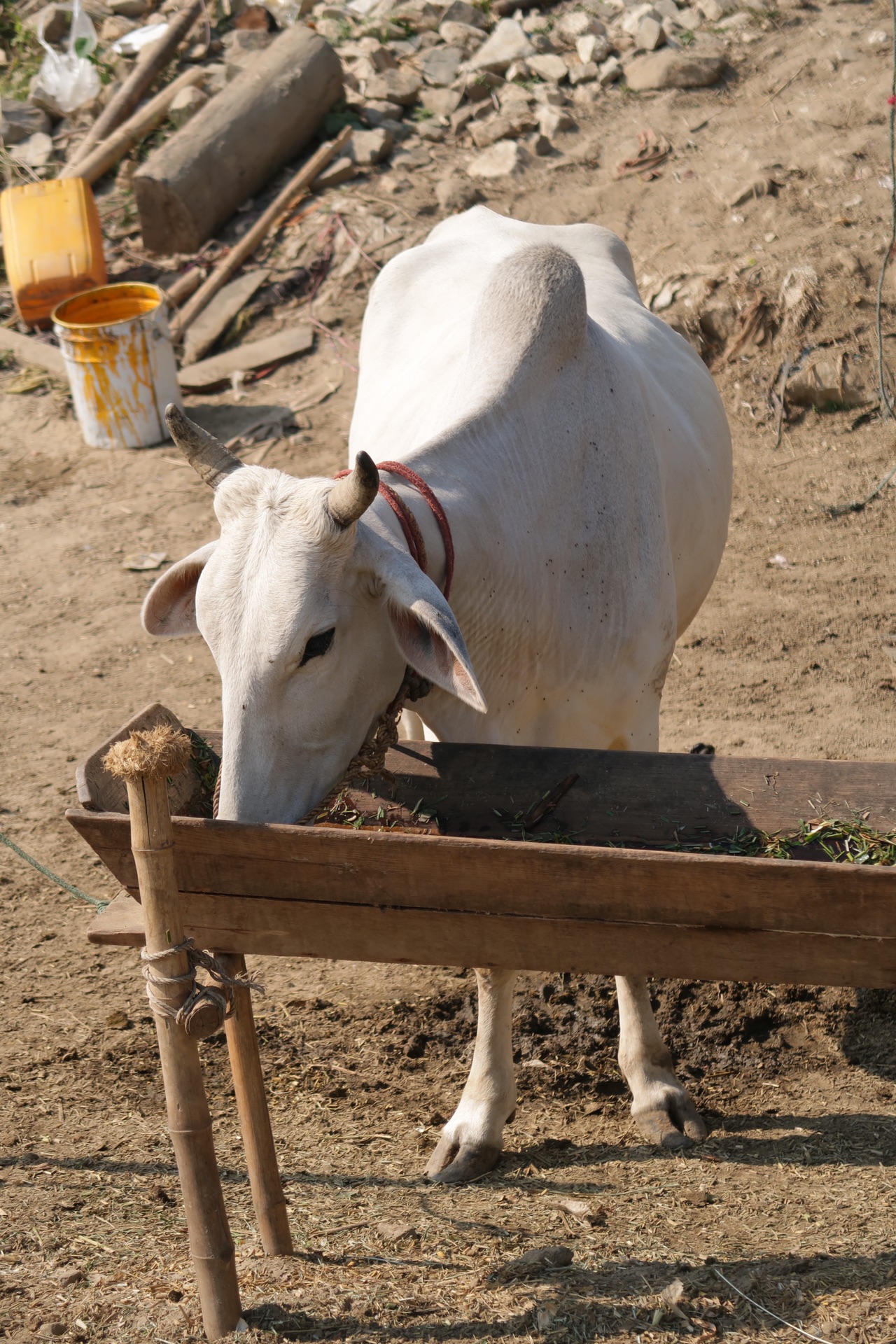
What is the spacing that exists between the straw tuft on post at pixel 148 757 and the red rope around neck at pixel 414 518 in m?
0.68

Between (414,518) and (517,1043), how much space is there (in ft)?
5.42

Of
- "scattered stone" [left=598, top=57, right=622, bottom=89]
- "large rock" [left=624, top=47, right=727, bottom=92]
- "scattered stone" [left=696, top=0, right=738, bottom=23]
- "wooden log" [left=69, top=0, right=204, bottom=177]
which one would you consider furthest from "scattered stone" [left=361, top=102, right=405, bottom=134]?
"scattered stone" [left=696, top=0, right=738, bottom=23]

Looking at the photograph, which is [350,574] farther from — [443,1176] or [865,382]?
[865,382]

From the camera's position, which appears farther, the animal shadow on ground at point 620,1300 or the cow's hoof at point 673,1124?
the cow's hoof at point 673,1124

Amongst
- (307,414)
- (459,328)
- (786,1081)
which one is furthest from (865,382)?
Answer: (786,1081)

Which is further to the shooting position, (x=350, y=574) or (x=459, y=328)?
(x=459, y=328)

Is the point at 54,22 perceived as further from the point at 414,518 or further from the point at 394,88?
the point at 414,518

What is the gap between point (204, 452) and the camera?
2582 mm

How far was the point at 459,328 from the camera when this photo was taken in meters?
3.92

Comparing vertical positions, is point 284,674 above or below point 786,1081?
above

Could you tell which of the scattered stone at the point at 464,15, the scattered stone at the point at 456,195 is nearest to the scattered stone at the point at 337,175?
the scattered stone at the point at 456,195

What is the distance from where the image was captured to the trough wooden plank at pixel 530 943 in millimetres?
2162

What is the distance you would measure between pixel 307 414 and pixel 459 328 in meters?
4.08

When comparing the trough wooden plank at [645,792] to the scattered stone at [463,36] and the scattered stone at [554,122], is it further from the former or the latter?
the scattered stone at [463,36]
